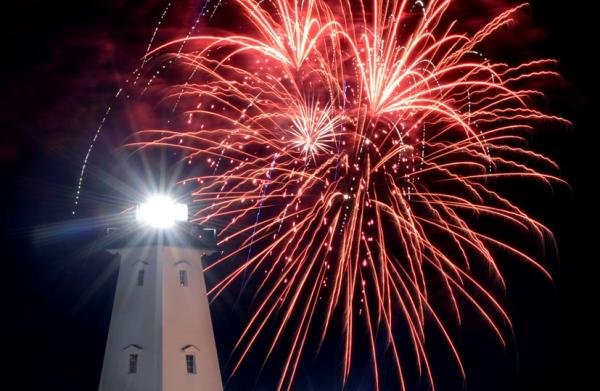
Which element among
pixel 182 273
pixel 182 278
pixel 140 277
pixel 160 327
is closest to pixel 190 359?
pixel 160 327

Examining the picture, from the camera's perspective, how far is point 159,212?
20297mm

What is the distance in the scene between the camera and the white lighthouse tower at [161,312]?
62.8 ft

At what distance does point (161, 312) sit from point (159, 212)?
209 centimetres

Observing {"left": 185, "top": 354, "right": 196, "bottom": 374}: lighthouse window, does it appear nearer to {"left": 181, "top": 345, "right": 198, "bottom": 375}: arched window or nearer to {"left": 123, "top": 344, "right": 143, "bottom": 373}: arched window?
{"left": 181, "top": 345, "right": 198, "bottom": 375}: arched window

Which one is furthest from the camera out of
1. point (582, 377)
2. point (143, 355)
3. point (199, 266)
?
point (582, 377)

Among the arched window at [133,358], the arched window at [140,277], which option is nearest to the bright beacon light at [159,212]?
the arched window at [140,277]

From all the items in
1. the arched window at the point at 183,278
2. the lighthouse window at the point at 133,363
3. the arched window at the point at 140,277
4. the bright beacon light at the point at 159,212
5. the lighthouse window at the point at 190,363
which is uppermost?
the bright beacon light at the point at 159,212

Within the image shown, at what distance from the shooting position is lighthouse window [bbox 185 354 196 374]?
19.4 m

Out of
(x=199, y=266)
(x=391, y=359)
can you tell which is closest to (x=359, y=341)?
(x=391, y=359)

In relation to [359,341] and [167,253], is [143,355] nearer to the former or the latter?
[167,253]

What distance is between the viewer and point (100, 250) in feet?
66.7

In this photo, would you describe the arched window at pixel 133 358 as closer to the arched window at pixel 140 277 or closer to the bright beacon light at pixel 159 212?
the arched window at pixel 140 277

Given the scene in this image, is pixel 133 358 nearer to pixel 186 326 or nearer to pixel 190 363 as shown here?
pixel 190 363

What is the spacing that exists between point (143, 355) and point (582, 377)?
21457 mm
